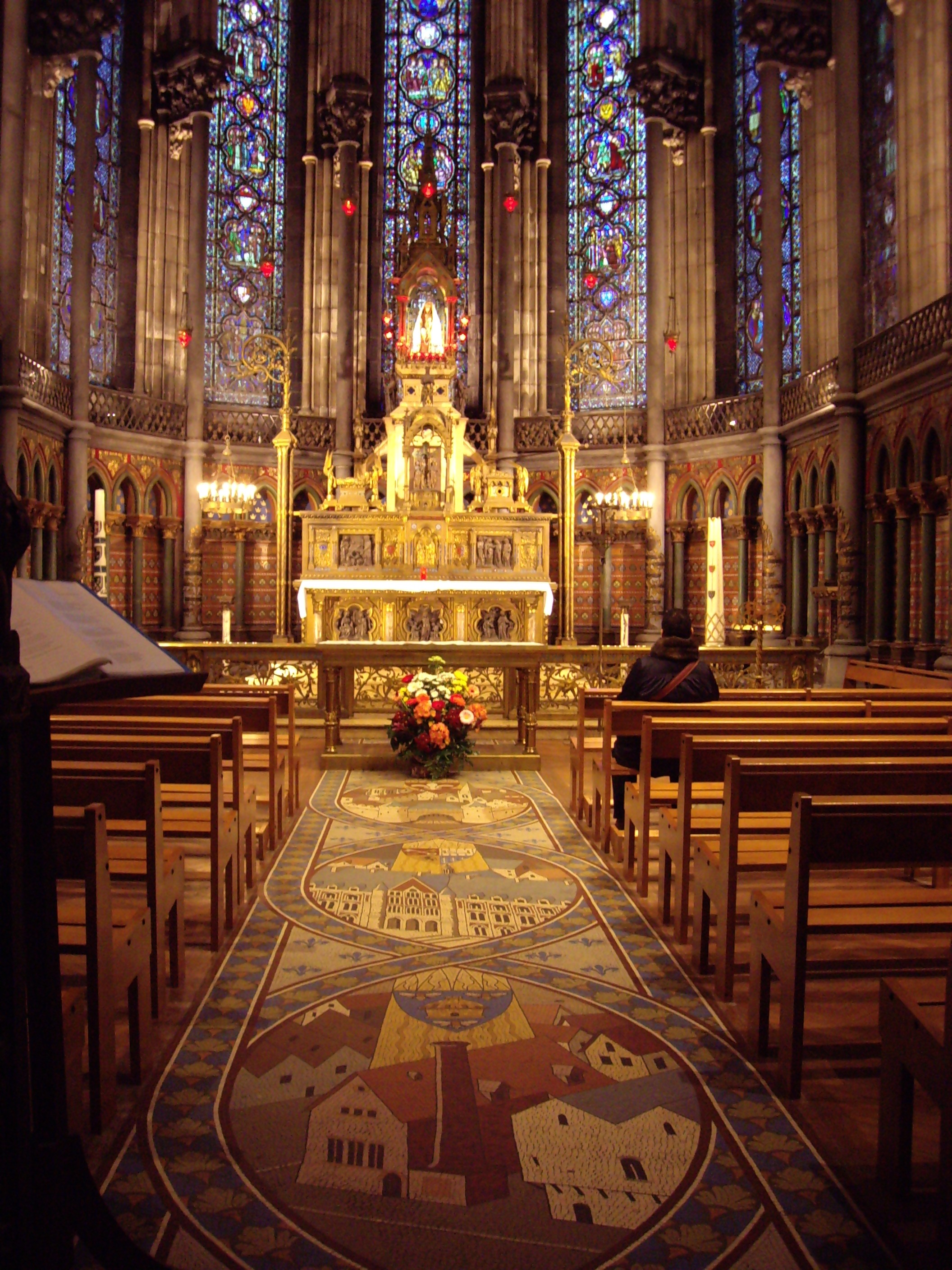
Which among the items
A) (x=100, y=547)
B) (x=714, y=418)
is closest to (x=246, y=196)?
(x=100, y=547)

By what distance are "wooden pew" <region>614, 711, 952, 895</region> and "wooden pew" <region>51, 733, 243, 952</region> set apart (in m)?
2.17

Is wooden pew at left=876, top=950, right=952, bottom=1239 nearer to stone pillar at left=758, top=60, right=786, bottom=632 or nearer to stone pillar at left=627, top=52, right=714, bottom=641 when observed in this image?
stone pillar at left=758, top=60, right=786, bottom=632

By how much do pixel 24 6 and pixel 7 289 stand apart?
426 centimetres

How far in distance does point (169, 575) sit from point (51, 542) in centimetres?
302

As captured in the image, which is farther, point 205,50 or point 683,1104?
point 205,50

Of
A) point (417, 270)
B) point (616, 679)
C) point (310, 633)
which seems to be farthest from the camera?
point (417, 270)

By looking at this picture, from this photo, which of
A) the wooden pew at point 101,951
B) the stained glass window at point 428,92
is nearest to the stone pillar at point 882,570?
the stained glass window at point 428,92

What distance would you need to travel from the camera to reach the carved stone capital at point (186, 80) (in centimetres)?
1909

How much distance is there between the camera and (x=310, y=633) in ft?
49.8

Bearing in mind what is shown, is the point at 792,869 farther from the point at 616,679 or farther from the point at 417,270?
the point at 417,270

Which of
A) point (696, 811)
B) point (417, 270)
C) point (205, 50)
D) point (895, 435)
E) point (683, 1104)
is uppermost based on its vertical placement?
point (205, 50)

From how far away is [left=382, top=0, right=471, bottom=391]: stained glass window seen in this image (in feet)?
72.7

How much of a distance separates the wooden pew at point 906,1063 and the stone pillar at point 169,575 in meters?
17.7

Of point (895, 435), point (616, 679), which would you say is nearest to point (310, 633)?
point (616, 679)
